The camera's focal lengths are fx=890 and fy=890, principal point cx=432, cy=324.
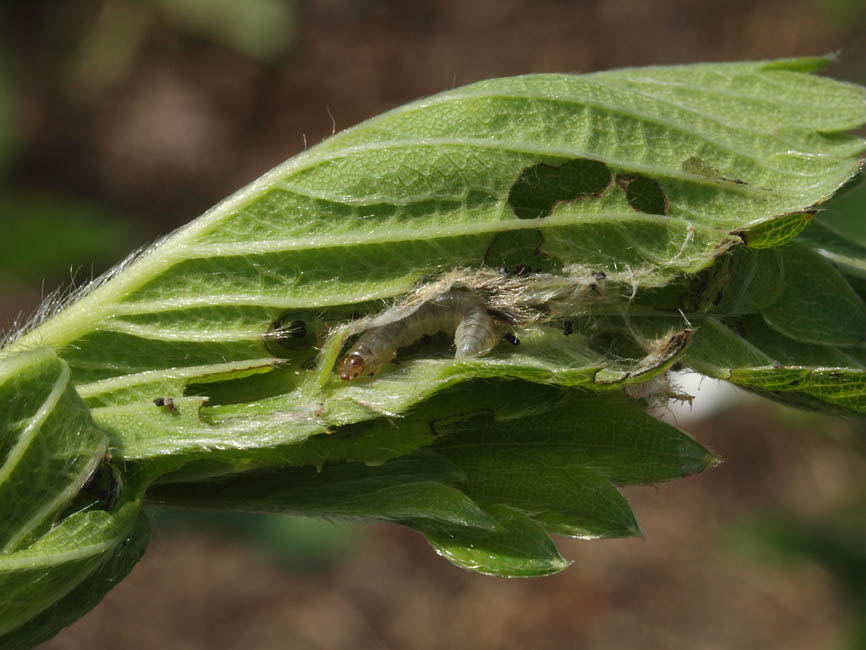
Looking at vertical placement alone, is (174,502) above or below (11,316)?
above

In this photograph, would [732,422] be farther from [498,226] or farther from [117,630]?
[498,226]

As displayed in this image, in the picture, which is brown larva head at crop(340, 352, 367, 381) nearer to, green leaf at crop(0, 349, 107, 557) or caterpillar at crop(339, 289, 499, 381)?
caterpillar at crop(339, 289, 499, 381)

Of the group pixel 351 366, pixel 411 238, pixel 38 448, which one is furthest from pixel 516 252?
pixel 38 448

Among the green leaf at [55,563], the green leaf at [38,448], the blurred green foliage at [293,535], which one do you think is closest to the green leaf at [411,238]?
the green leaf at [38,448]

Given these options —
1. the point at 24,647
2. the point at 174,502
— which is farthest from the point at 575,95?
the point at 24,647

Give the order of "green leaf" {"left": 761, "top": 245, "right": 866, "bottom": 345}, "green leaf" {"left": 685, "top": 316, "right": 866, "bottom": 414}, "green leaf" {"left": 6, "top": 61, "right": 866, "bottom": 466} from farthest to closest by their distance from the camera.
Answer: "green leaf" {"left": 761, "top": 245, "right": 866, "bottom": 345}
"green leaf" {"left": 6, "top": 61, "right": 866, "bottom": 466}
"green leaf" {"left": 685, "top": 316, "right": 866, "bottom": 414}

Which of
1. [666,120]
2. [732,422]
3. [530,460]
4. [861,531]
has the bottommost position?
[732,422]

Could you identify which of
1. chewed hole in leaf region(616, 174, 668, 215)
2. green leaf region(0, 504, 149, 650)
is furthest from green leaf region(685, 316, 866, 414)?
green leaf region(0, 504, 149, 650)
